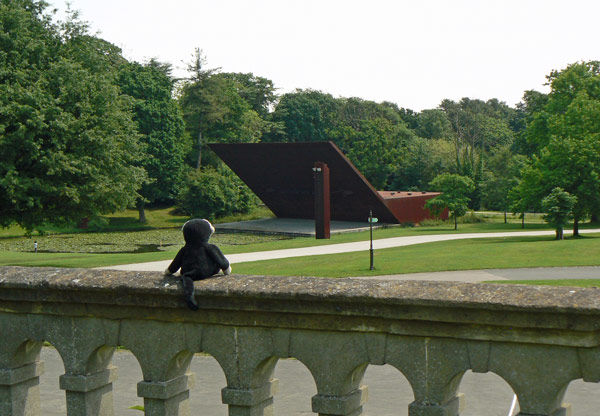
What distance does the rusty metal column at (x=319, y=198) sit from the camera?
43.9 meters

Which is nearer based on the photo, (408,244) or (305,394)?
(305,394)

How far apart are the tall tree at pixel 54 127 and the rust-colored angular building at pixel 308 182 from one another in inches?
685

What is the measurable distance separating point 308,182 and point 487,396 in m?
41.1

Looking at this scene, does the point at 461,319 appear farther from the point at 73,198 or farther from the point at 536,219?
the point at 536,219

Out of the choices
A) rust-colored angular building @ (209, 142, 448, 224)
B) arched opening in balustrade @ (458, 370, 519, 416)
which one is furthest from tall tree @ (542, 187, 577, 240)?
arched opening in balustrade @ (458, 370, 519, 416)

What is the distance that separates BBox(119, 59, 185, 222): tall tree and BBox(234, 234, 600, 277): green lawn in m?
40.2

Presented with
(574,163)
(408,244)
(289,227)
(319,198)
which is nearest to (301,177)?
(289,227)

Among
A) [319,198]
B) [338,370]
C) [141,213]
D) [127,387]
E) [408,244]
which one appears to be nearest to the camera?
[338,370]

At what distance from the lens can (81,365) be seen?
461cm

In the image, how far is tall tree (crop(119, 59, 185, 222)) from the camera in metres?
69.3

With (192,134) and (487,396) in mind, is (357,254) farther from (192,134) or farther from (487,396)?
(192,134)

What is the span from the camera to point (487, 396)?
1163cm

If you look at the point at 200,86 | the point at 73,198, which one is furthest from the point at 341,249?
the point at 200,86

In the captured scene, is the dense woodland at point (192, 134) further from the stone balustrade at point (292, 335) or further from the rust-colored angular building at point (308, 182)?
the stone balustrade at point (292, 335)
